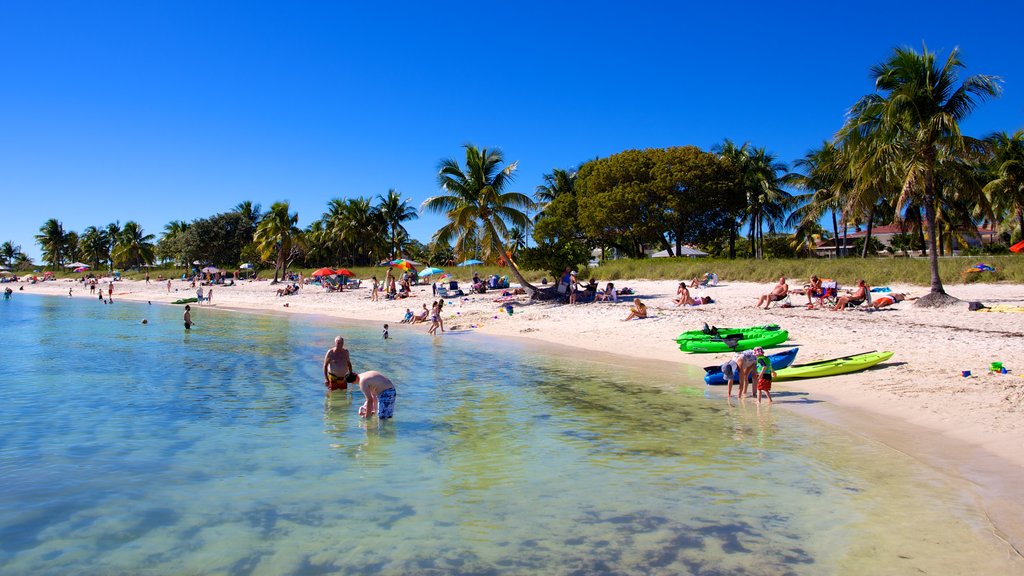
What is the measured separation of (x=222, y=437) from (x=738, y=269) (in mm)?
26659

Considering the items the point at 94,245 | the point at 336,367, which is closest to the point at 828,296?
the point at 336,367

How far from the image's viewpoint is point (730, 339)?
16719 millimetres

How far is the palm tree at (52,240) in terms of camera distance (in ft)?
340

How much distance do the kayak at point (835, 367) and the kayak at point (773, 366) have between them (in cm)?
21

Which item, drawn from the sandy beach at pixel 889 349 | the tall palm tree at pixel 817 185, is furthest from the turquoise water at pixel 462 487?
the tall palm tree at pixel 817 185

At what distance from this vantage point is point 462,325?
2703 cm

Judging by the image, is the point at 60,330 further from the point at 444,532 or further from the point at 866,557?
the point at 866,557

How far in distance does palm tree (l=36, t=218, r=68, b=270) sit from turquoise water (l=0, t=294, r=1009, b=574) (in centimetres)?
10943

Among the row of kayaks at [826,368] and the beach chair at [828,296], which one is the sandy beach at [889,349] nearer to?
the row of kayaks at [826,368]

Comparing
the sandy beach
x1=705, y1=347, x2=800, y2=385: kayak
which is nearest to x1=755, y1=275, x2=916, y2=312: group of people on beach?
the sandy beach

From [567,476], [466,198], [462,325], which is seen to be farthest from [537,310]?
[567,476]

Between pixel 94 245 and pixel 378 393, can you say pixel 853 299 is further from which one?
pixel 94 245

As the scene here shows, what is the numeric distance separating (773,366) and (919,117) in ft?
39.3

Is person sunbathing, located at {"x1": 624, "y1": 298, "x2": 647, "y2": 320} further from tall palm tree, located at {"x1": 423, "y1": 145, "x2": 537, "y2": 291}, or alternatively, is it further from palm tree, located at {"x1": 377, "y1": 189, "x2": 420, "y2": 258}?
palm tree, located at {"x1": 377, "y1": 189, "x2": 420, "y2": 258}
